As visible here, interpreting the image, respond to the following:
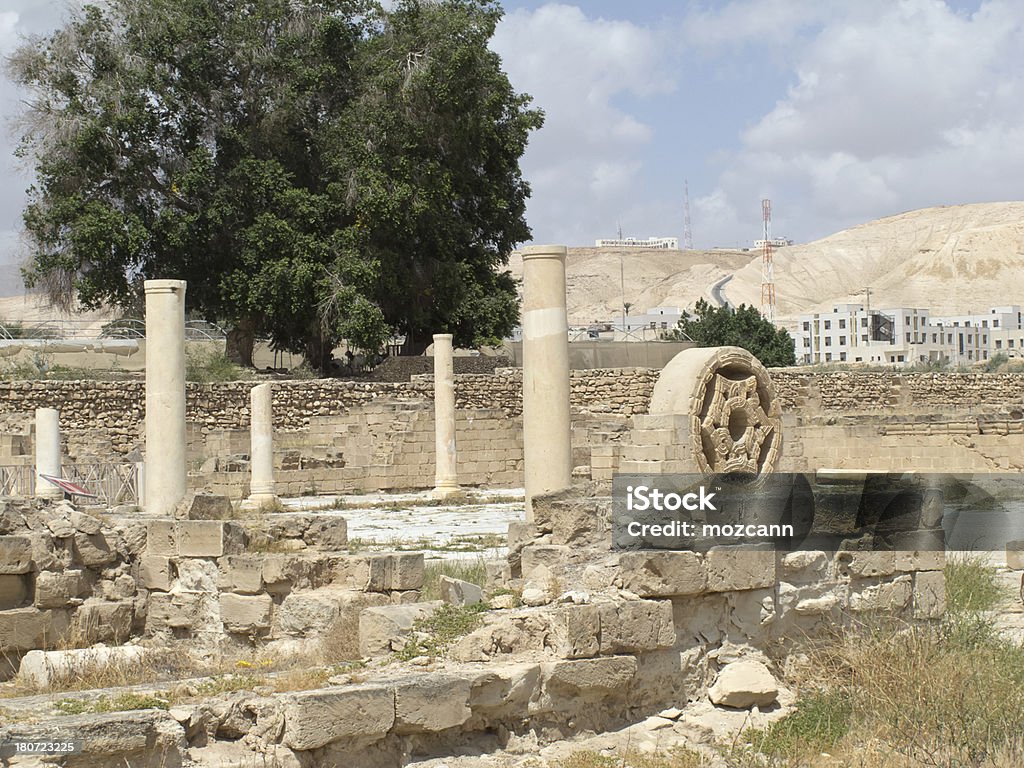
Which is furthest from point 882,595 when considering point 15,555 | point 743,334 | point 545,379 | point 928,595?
point 743,334

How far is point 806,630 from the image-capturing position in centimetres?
744

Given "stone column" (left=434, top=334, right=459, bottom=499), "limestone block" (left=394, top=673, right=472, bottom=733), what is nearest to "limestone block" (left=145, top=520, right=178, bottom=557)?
"limestone block" (left=394, top=673, right=472, bottom=733)

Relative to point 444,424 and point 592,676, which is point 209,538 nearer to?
point 592,676

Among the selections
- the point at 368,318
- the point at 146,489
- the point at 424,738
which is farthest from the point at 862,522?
the point at 368,318

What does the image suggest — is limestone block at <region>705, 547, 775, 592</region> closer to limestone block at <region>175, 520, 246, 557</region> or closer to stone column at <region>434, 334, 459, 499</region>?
limestone block at <region>175, 520, 246, 557</region>

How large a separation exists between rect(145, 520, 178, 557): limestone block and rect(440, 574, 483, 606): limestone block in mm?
2410

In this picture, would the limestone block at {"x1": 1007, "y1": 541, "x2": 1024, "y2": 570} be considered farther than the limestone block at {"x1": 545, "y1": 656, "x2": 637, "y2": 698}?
Yes

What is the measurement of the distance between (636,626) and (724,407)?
6.37 meters

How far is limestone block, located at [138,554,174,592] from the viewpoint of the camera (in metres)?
9.43

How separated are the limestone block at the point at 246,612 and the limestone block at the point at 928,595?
4359 millimetres

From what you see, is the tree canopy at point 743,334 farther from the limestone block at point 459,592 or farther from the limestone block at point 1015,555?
the limestone block at point 459,592

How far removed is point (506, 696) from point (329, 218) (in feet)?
85.2

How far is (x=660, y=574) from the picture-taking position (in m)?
6.81

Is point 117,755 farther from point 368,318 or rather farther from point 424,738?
point 368,318
